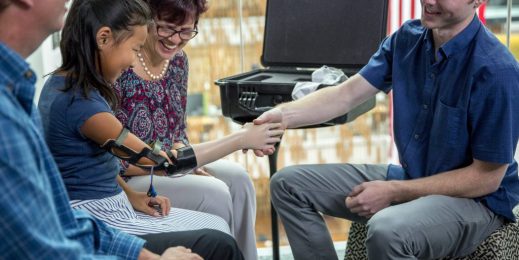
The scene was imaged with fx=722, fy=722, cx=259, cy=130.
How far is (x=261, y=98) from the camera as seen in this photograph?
2.68 meters

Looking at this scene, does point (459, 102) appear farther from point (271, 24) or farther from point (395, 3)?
point (395, 3)

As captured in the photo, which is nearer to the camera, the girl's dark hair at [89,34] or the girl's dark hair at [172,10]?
the girl's dark hair at [89,34]

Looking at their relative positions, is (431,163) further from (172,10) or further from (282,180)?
(172,10)

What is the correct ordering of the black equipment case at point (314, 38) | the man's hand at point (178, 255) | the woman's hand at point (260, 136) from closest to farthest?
1. the man's hand at point (178, 255)
2. the woman's hand at point (260, 136)
3. the black equipment case at point (314, 38)

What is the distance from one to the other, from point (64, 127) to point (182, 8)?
2.35 feet

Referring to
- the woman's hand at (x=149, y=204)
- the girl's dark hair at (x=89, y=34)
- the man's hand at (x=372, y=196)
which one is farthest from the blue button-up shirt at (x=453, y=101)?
the girl's dark hair at (x=89, y=34)

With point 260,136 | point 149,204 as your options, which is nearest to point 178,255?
point 149,204

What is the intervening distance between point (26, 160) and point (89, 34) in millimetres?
815

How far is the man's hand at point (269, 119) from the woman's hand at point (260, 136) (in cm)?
1

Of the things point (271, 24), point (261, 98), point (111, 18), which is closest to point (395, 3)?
point (271, 24)

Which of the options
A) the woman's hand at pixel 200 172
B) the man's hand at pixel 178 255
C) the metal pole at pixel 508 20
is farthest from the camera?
the metal pole at pixel 508 20

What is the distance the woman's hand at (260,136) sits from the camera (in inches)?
89.7

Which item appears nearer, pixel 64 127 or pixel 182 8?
pixel 64 127

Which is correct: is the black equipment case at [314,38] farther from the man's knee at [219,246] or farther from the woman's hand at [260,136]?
the man's knee at [219,246]
